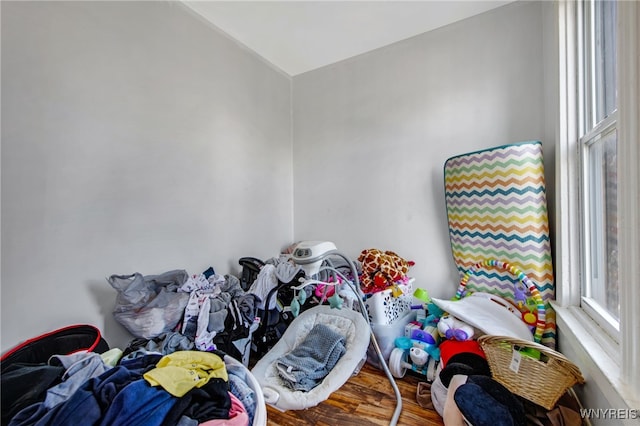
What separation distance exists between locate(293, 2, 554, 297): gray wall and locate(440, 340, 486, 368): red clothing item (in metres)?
0.58

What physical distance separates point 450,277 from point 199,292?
1878 mm

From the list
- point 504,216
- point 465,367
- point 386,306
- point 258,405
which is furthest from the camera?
point 386,306

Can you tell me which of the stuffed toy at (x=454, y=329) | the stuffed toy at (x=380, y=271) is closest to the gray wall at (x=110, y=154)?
the stuffed toy at (x=380, y=271)

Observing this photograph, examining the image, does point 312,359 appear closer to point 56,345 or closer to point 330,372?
point 330,372

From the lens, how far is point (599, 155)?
4.19 ft

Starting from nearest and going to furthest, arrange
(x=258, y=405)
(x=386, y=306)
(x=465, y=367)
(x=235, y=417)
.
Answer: (x=235, y=417)
(x=258, y=405)
(x=465, y=367)
(x=386, y=306)

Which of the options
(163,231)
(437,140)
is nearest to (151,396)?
(163,231)

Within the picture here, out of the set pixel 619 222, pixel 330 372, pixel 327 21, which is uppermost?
pixel 327 21

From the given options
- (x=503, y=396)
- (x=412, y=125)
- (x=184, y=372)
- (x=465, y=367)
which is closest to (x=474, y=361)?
(x=465, y=367)

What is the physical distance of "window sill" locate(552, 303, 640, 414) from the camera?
81 centimetres

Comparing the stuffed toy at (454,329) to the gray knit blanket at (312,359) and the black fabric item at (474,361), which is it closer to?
the black fabric item at (474,361)

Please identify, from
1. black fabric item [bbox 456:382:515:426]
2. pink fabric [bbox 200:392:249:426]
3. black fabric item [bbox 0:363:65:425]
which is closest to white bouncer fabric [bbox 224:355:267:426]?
pink fabric [bbox 200:392:249:426]

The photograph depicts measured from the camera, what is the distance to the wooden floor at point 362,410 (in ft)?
→ 4.61

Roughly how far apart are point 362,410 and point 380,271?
867 millimetres
